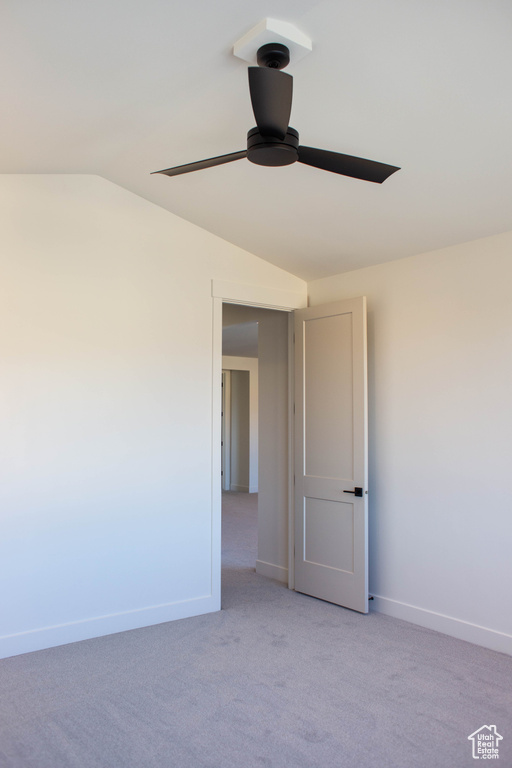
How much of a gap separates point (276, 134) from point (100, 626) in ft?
9.97

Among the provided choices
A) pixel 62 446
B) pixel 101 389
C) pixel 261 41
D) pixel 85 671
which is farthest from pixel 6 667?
pixel 261 41

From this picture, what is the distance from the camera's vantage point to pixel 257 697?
9.15 ft

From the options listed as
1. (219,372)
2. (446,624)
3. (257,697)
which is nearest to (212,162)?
(219,372)

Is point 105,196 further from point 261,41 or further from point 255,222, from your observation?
point 261,41

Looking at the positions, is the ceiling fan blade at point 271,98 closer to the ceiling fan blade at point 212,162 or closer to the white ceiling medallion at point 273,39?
the ceiling fan blade at point 212,162

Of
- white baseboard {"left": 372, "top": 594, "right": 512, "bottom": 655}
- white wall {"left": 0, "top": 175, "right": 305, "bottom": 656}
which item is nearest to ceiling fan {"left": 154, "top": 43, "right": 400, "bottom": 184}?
white wall {"left": 0, "top": 175, "right": 305, "bottom": 656}

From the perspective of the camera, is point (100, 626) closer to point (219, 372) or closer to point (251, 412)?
point (219, 372)

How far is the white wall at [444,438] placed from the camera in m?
3.41

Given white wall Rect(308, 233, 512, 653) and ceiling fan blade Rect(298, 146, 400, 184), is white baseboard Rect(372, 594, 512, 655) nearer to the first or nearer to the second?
white wall Rect(308, 233, 512, 653)

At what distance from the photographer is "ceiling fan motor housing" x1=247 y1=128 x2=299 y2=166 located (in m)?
1.98

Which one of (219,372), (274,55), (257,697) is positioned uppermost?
(274,55)

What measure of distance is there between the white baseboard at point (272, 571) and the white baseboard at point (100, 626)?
90cm

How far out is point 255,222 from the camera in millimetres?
3871

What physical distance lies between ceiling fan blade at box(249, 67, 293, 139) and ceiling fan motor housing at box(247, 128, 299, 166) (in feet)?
0.07
